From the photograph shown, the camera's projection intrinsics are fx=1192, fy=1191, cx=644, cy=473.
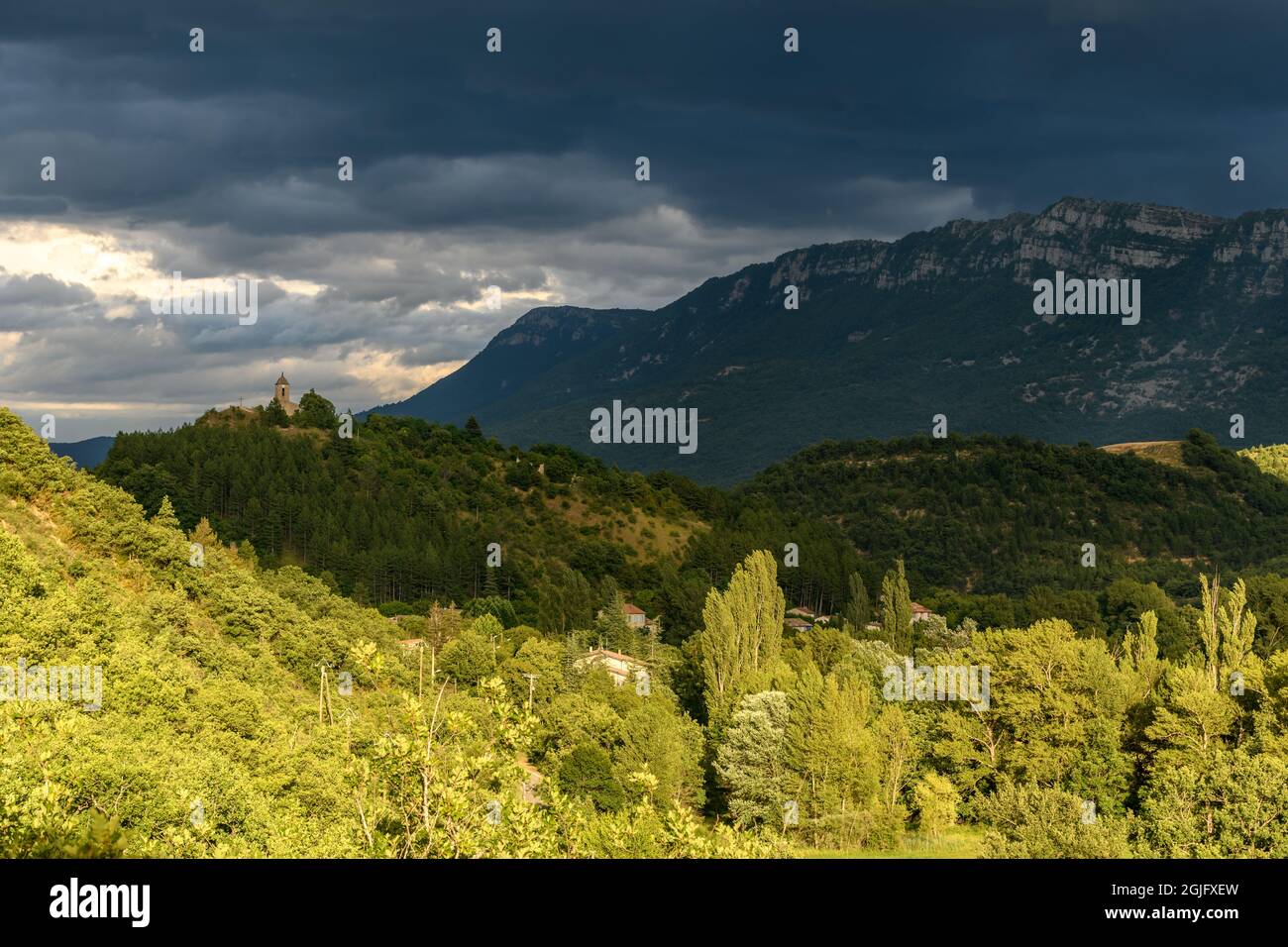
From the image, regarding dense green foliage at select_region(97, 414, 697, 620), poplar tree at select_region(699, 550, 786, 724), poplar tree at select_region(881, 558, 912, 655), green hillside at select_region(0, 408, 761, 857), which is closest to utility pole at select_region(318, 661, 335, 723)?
green hillside at select_region(0, 408, 761, 857)

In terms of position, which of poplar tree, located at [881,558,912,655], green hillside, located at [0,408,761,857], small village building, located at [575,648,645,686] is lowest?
small village building, located at [575,648,645,686]

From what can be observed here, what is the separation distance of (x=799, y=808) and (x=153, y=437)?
481ft

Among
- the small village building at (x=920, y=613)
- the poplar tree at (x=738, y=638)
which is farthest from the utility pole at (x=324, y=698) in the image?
the small village building at (x=920, y=613)

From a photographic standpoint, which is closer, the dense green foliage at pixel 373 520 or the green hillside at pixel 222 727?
the green hillside at pixel 222 727

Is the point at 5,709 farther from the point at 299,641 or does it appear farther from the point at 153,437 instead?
the point at 153,437

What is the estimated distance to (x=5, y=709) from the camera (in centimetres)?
3195

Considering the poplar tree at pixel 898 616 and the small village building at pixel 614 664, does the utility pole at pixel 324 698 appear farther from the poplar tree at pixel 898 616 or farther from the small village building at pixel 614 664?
the poplar tree at pixel 898 616

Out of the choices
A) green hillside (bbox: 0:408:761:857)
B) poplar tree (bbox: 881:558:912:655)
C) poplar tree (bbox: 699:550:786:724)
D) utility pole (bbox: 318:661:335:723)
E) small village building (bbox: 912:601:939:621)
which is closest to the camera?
green hillside (bbox: 0:408:761:857)

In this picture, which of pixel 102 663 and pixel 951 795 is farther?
pixel 951 795

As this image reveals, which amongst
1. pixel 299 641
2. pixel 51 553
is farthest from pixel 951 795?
pixel 51 553

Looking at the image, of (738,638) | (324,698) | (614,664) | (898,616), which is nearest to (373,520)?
(614,664)

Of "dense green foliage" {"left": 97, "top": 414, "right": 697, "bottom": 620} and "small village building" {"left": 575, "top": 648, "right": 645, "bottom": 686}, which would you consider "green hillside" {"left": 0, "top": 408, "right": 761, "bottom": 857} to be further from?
"dense green foliage" {"left": 97, "top": 414, "right": 697, "bottom": 620}

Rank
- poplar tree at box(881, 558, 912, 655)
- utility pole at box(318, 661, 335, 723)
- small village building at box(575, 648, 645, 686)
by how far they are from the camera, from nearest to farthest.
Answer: utility pole at box(318, 661, 335, 723) → small village building at box(575, 648, 645, 686) → poplar tree at box(881, 558, 912, 655)

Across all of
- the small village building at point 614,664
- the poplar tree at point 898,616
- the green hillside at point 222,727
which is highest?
the green hillside at point 222,727
